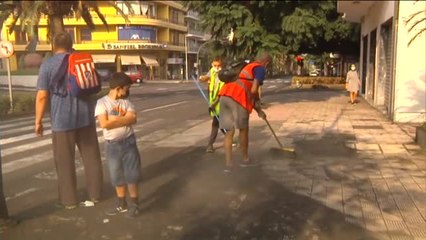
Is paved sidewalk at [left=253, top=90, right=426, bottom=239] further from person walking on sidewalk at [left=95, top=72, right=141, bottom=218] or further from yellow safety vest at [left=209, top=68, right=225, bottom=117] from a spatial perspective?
person walking on sidewalk at [left=95, top=72, right=141, bottom=218]

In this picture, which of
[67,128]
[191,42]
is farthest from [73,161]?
[191,42]

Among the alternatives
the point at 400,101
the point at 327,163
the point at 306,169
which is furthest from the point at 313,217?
the point at 400,101

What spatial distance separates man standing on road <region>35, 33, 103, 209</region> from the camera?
5160 millimetres

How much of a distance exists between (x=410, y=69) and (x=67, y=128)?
1058 centimetres

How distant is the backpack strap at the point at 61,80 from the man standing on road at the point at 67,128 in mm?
22

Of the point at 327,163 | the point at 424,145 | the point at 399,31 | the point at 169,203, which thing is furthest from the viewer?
the point at 399,31

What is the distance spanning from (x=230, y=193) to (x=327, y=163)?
2542 millimetres

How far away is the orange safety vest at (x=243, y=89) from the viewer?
7.59 m

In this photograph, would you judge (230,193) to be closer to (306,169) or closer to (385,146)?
(306,169)

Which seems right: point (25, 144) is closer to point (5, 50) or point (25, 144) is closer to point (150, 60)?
point (5, 50)

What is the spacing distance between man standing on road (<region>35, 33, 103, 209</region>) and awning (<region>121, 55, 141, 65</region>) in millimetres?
52905

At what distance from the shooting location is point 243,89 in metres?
7.63

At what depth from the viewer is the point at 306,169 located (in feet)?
25.5

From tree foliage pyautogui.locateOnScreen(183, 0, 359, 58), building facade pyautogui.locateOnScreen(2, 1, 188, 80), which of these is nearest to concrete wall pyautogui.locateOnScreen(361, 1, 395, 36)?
tree foliage pyautogui.locateOnScreen(183, 0, 359, 58)
